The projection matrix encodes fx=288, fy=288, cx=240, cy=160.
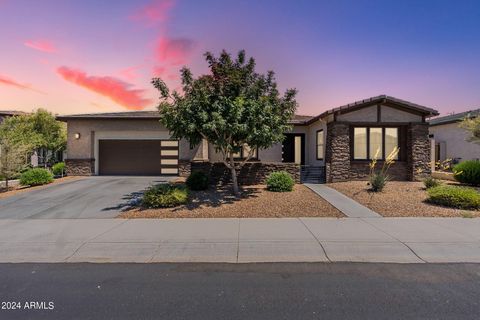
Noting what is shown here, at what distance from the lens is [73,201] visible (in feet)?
35.1

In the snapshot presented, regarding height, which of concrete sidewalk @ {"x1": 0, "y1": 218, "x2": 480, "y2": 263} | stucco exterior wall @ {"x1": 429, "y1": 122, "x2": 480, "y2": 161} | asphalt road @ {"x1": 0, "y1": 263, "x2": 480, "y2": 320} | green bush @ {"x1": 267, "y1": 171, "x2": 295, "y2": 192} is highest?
stucco exterior wall @ {"x1": 429, "y1": 122, "x2": 480, "y2": 161}

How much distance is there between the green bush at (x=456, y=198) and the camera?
9.04m

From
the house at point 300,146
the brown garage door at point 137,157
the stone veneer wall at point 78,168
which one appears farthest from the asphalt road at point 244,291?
the stone veneer wall at point 78,168

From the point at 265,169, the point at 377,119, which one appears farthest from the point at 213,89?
Answer: the point at 377,119

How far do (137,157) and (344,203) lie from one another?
13247 mm

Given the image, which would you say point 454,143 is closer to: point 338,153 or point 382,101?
point 382,101

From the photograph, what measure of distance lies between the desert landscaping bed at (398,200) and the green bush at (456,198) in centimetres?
29

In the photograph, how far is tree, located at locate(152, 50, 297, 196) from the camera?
954cm

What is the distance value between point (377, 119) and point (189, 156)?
10816 millimetres

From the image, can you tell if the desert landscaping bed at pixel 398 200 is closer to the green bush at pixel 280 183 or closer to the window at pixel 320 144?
the green bush at pixel 280 183

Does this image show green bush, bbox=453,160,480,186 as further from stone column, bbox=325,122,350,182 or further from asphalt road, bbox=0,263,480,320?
asphalt road, bbox=0,263,480,320

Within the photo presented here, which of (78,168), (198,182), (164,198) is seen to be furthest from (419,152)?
(78,168)

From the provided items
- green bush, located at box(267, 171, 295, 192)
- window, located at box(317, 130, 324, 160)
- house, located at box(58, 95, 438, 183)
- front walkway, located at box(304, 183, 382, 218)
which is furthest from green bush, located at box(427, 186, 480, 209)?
window, located at box(317, 130, 324, 160)

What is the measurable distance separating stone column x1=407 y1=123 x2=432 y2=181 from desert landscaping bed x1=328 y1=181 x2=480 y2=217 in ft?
3.28
